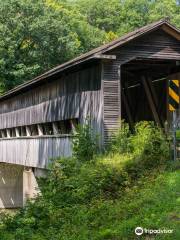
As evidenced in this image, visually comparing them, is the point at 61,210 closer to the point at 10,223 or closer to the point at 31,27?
the point at 10,223

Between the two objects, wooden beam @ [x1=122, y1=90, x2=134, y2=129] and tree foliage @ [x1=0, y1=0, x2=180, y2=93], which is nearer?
wooden beam @ [x1=122, y1=90, x2=134, y2=129]

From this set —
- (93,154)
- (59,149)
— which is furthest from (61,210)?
(59,149)

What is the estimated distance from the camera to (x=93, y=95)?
52.6ft

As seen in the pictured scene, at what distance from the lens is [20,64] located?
122 ft

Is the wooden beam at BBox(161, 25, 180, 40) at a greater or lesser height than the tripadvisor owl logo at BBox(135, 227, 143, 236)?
greater

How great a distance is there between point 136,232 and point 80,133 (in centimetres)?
669

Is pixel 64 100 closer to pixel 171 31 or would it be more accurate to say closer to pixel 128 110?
pixel 128 110

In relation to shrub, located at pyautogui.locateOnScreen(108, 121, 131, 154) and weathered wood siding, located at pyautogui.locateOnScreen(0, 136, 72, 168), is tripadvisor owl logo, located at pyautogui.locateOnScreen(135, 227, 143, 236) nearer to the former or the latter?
shrub, located at pyautogui.locateOnScreen(108, 121, 131, 154)

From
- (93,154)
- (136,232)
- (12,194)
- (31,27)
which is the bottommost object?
(12,194)

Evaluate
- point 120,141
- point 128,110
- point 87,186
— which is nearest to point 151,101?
point 128,110

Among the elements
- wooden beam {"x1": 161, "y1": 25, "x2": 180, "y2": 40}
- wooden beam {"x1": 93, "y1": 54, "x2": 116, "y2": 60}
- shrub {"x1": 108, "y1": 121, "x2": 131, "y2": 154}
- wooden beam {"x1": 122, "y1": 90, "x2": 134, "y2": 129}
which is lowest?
shrub {"x1": 108, "y1": 121, "x2": 131, "y2": 154}

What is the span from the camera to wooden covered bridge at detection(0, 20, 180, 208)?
15391mm

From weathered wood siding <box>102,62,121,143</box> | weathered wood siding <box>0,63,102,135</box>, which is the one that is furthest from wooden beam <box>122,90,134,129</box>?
weathered wood siding <box>102,62,121,143</box>

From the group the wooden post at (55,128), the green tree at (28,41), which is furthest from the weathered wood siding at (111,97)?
the green tree at (28,41)
